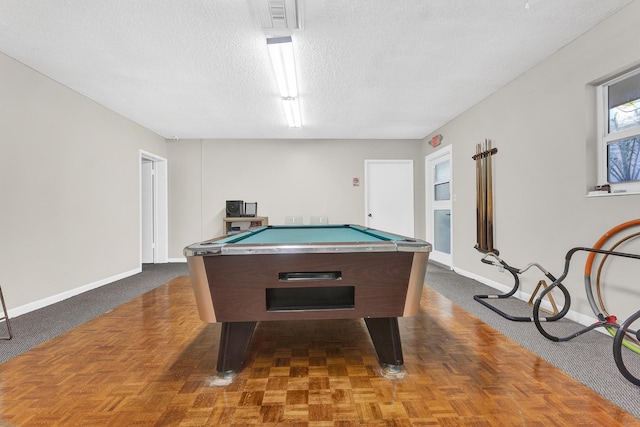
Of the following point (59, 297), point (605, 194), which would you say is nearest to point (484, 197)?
point (605, 194)

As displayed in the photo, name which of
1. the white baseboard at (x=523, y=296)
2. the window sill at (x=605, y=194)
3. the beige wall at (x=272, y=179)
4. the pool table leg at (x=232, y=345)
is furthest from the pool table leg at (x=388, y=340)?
the beige wall at (x=272, y=179)

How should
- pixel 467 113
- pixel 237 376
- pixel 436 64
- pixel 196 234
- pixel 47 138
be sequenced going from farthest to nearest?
pixel 196 234 → pixel 467 113 → pixel 47 138 → pixel 436 64 → pixel 237 376

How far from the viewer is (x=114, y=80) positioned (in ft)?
10.1

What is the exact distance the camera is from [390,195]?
227 inches

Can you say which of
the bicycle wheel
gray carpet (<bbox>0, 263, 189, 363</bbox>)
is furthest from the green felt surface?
gray carpet (<bbox>0, 263, 189, 363</bbox>)

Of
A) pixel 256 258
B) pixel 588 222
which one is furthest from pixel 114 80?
pixel 588 222

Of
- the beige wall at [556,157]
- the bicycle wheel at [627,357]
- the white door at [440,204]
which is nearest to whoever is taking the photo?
the bicycle wheel at [627,357]

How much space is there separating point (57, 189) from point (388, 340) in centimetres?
372

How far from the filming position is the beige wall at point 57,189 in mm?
2615

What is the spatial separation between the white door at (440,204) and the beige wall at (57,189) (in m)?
5.08

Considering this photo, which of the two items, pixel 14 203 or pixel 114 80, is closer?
pixel 14 203

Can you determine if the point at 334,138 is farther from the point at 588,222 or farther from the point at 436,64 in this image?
the point at 588,222

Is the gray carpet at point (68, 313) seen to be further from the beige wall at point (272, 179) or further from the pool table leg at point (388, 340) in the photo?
the pool table leg at point (388, 340)

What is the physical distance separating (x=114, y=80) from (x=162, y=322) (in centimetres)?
263
